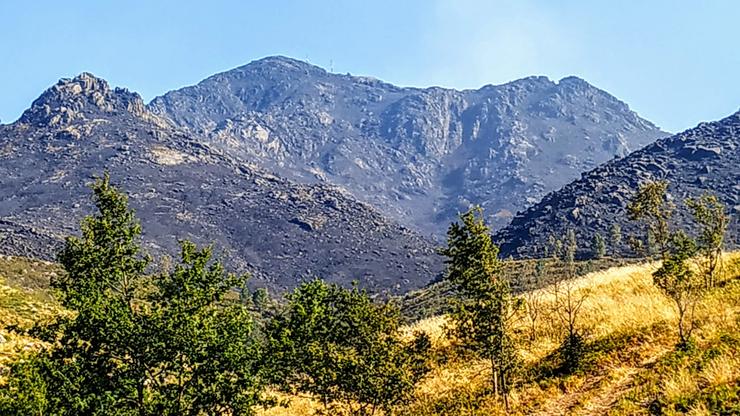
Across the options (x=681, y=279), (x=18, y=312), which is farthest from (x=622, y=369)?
(x=18, y=312)

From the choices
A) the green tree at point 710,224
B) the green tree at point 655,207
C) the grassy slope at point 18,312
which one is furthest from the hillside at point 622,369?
the grassy slope at point 18,312

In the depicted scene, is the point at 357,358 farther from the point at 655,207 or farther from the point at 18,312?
the point at 18,312

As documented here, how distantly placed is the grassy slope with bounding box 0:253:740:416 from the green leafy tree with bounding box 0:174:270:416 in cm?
232

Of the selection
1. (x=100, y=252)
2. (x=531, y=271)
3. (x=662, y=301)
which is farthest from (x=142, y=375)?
(x=531, y=271)

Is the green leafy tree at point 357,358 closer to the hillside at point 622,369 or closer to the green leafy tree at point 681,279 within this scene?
the hillside at point 622,369

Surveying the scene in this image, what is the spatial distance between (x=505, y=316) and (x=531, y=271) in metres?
149

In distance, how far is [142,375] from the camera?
20.8 m

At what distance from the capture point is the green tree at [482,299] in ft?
67.7

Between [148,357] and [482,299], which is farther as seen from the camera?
[482,299]

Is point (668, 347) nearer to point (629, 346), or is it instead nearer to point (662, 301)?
point (629, 346)

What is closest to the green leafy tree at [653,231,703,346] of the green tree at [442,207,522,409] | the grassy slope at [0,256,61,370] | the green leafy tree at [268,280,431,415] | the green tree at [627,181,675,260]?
the green tree at [442,207,522,409]

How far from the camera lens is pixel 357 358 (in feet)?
65.8

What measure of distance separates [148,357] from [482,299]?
38.3 ft

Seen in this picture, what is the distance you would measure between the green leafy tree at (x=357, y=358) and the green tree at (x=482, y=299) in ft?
6.98
